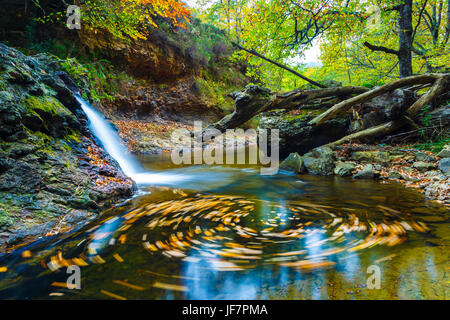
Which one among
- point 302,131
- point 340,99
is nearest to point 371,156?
point 302,131

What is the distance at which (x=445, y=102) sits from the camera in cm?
663

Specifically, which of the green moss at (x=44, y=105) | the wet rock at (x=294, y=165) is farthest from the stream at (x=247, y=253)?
the wet rock at (x=294, y=165)

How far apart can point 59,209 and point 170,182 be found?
2.77 metres

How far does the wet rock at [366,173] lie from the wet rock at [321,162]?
2.24ft

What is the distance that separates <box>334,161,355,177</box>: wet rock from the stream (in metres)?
1.91

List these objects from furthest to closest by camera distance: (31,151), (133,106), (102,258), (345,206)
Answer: (133,106)
(345,206)
(31,151)
(102,258)

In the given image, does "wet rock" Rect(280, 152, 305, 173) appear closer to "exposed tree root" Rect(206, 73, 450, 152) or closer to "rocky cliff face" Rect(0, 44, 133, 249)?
"exposed tree root" Rect(206, 73, 450, 152)

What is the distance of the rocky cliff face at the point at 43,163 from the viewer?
249cm

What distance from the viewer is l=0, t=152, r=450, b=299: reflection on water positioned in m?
1.52

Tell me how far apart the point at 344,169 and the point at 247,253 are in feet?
15.3

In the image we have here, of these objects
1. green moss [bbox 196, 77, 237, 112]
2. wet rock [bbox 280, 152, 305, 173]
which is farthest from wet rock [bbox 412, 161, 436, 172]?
green moss [bbox 196, 77, 237, 112]

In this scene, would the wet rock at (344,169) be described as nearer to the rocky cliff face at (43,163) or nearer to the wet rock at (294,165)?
the wet rock at (294,165)

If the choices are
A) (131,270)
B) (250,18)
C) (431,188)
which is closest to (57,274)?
(131,270)

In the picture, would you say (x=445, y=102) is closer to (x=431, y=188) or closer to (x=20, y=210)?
(x=431, y=188)
